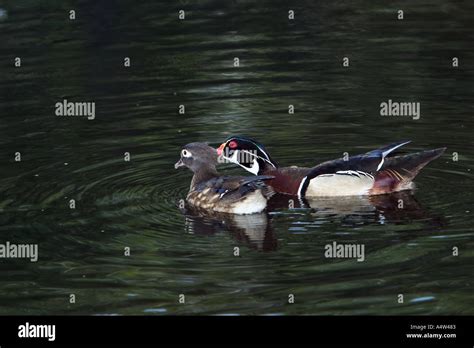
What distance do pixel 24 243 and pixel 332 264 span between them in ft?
11.0

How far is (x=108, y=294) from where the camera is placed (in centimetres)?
1148

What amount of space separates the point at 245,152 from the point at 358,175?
1.53 m

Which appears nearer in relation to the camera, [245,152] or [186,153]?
[186,153]

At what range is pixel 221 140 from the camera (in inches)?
661

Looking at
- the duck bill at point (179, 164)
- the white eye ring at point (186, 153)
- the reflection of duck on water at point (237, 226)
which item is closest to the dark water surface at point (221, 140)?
the reflection of duck on water at point (237, 226)

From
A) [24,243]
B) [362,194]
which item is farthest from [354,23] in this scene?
[24,243]

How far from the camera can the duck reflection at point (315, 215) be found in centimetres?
1310

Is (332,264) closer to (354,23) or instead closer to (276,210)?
(276,210)

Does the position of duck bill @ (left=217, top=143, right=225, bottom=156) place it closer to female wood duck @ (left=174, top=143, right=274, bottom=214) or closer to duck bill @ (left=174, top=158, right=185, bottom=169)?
female wood duck @ (left=174, top=143, right=274, bottom=214)

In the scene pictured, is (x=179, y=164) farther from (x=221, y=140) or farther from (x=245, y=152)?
(x=221, y=140)

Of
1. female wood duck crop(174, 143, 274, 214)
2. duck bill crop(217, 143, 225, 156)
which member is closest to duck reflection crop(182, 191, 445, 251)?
female wood duck crop(174, 143, 274, 214)

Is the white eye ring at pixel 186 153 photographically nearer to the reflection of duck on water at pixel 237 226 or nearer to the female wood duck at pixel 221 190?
the female wood duck at pixel 221 190

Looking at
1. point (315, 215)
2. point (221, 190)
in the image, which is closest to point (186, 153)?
point (221, 190)

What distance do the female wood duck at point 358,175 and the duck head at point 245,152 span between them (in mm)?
280
